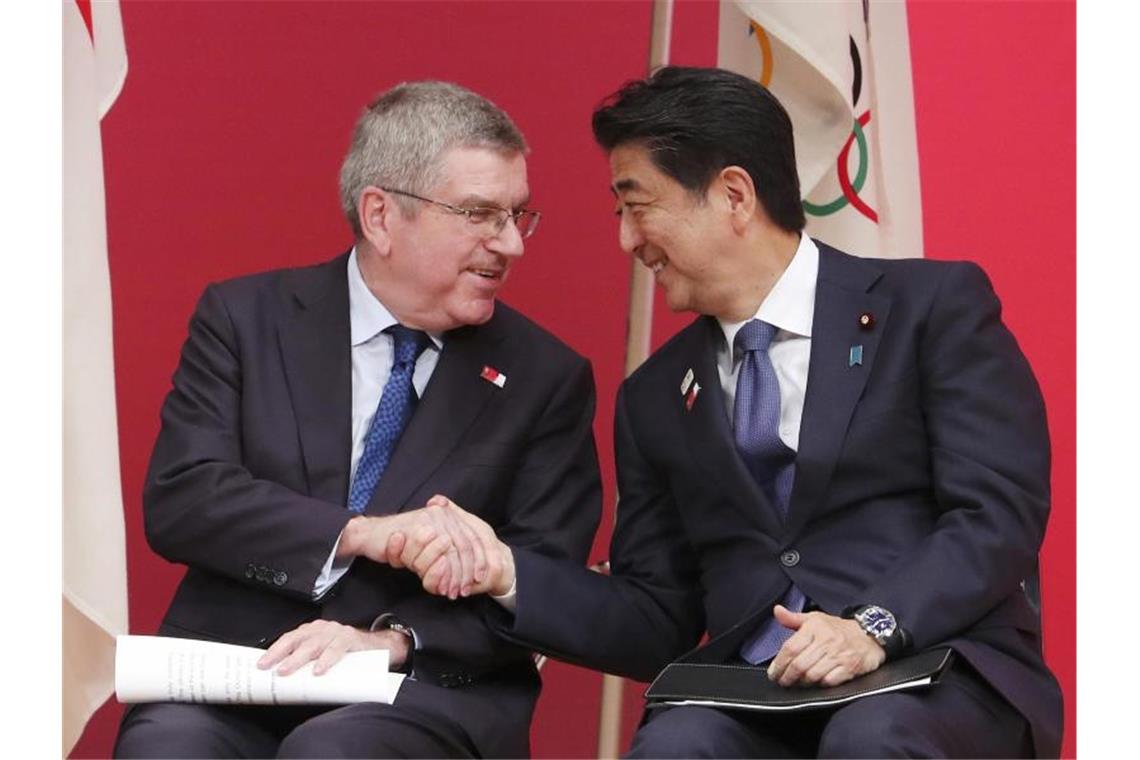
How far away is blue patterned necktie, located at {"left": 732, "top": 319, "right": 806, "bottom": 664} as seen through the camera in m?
2.75

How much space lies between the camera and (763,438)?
110 inches

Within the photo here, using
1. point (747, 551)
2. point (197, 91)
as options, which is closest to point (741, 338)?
point (747, 551)

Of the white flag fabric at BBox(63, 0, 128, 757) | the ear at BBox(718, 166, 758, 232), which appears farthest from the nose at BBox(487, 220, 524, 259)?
the white flag fabric at BBox(63, 0, 128, 757)

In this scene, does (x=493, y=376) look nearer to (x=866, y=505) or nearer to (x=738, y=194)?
(x=738, y=194)

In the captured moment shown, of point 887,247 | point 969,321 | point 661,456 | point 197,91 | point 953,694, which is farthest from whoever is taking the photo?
point 197,91

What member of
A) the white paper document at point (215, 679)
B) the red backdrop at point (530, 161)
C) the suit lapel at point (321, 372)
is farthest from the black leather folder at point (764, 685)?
the red backdrop at point (530, 161)

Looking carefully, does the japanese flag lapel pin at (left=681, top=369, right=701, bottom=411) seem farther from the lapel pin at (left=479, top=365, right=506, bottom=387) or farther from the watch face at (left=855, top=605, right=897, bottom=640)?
the watch face at (left=855, top=605, right=897, bottom=640)

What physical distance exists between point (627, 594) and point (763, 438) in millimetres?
356

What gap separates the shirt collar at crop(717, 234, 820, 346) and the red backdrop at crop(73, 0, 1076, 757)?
1164 millimetres

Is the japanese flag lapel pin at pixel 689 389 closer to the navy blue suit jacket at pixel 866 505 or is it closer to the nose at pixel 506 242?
the navy blue suit jacket at pixel 866 505

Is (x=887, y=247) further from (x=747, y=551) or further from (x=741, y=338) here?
(x=747, y=551)

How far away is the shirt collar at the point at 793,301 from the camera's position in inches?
112

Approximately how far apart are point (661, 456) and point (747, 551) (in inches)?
9.0

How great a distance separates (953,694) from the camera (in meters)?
2.49
